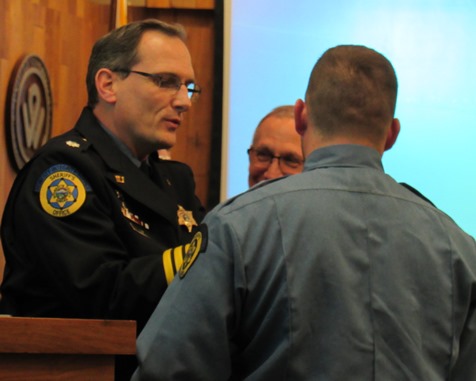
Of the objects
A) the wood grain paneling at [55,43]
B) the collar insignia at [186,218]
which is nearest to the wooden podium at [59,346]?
the collar insignia at [186,218]

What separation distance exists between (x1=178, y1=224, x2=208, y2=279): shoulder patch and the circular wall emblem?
5.75ft

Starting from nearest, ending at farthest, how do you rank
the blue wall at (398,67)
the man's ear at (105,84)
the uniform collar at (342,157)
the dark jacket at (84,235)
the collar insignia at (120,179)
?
the uniform collar at (342,157), the dark jacket at (84,235), the collar insignia at (120,179), the man's ear at (105,84), the blue wall at (398,67)

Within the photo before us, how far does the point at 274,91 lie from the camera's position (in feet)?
14.2

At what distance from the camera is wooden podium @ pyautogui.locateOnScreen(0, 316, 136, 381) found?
1.69 m

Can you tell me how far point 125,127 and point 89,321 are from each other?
0.81 m

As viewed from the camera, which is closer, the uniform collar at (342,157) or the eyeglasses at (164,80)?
the uniform collar at (342,157)

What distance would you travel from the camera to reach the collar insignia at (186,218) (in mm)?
2461

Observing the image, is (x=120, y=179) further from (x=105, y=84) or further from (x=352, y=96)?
(x=352, y=96)

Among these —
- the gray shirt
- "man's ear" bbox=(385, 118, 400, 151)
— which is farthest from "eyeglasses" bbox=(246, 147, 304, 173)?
the gray shirt

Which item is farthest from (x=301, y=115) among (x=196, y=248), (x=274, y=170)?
(x=274, y=170)

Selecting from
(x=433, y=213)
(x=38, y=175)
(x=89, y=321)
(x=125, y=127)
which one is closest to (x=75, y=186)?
(x=38, y=175)

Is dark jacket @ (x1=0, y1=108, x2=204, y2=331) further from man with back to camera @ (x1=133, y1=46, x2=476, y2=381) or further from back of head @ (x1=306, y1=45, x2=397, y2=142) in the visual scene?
back of head @ (x1=306, y1=45, x2=397, y2=142)

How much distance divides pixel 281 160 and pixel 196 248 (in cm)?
152

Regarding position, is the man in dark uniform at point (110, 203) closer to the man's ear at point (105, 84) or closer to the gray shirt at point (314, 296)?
the man's ear at point (105, 84)
